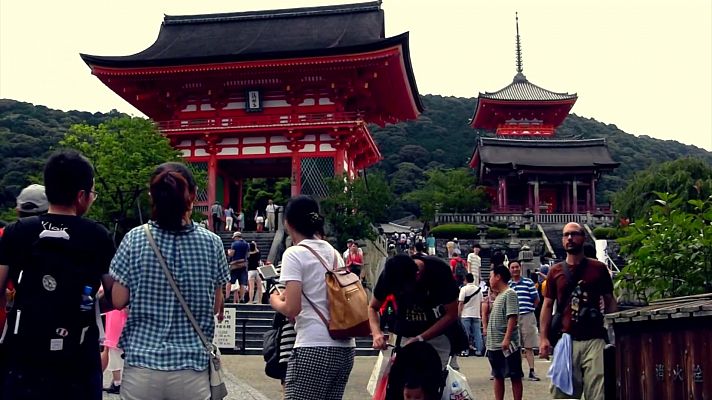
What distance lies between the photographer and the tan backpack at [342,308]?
4.07 metres

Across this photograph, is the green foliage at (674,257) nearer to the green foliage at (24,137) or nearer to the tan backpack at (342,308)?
the tan backpack at (342,308)

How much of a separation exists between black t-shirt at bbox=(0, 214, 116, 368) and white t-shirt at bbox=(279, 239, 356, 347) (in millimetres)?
1080

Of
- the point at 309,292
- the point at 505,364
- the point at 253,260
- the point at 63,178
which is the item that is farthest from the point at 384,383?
the point at 253,260

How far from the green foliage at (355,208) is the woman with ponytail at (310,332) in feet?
51.1

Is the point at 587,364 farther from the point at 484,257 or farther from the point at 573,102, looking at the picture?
the point at 573,102

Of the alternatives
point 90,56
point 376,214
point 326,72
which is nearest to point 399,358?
point 376,214

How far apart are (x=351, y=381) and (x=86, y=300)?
626cm

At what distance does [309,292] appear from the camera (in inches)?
163

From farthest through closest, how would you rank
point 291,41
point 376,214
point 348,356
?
point 291,41 < point 376,214 < point 348,356

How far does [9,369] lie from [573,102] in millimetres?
42763

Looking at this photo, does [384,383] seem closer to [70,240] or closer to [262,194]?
[70,240]

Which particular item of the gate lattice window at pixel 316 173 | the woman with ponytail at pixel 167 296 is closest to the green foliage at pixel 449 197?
the gate lattice window at pixel 316 173

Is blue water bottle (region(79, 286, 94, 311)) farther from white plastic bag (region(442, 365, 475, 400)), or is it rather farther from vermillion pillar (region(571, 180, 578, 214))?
vermillion pillar (region(571, 180, 578, 214))

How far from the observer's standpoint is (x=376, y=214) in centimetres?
2050
